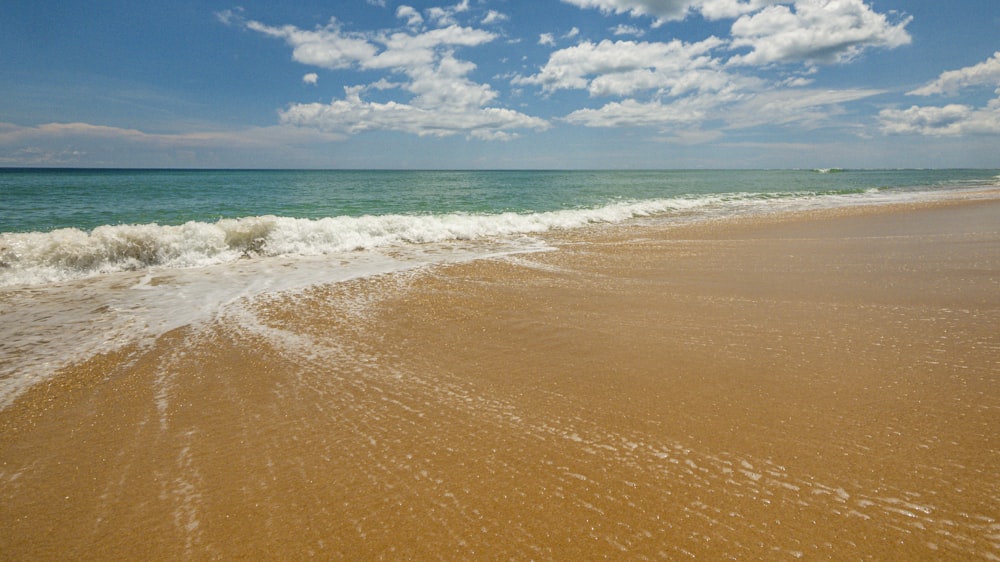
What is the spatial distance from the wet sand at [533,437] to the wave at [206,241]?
5.61 metres

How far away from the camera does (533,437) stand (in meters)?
2.88

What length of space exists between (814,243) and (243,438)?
1176cm

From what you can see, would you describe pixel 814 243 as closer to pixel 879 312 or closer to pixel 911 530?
pixel 879 312

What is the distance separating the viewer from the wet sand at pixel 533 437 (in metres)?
2.14

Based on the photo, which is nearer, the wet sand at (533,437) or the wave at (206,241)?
the wet sand at (533,437)

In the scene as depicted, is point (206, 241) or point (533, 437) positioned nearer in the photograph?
point (533, 437)

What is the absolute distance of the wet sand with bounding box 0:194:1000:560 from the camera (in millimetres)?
2137

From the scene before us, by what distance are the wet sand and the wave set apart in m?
5.61

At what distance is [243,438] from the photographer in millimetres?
3000

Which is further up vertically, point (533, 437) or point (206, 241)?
point (206, 241)

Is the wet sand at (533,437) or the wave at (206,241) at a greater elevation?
the wave at (206,241)

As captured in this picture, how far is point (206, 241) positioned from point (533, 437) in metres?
10.3

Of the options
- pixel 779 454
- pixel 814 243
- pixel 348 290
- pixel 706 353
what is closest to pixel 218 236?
pixel 348 290

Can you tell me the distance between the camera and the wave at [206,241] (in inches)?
340
